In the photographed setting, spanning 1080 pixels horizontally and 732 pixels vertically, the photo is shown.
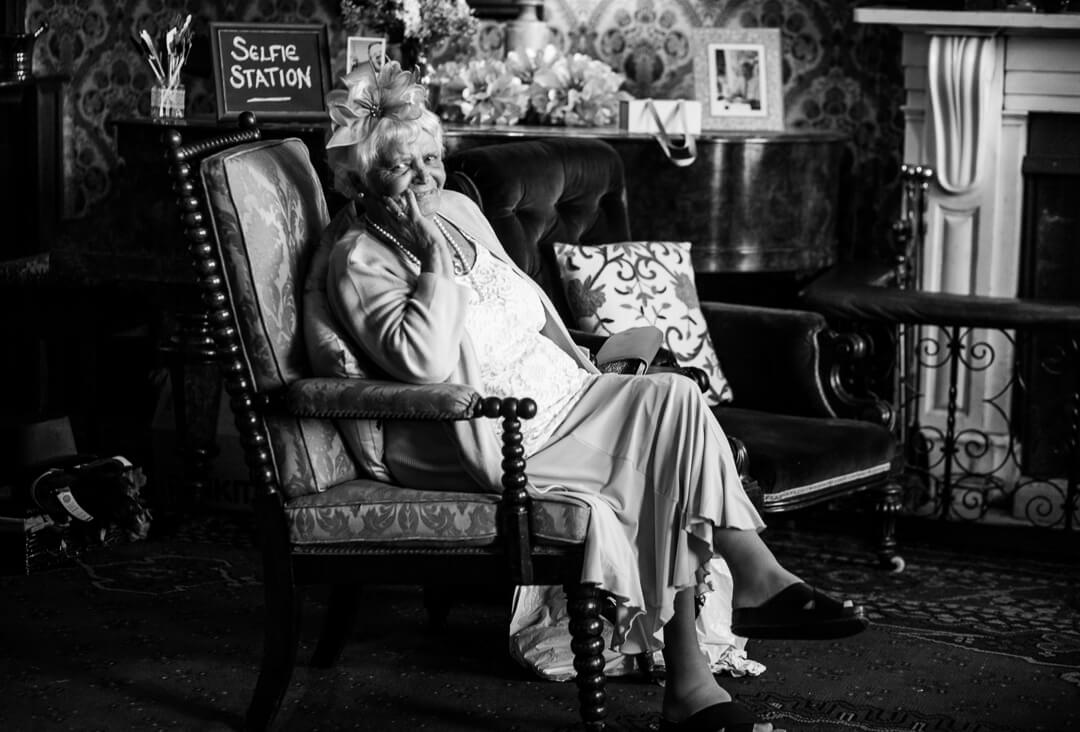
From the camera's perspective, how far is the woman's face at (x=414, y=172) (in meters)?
2.66

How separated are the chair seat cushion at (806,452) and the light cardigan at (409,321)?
3.03ft

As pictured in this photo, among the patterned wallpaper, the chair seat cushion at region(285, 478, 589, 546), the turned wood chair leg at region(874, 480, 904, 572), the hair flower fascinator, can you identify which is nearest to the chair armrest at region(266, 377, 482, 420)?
the chair seat cushion at region(285, 478, 589, 546)

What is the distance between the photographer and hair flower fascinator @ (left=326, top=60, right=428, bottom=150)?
2646 millimetres

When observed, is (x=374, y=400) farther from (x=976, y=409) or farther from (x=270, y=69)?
(x=976, y=409)

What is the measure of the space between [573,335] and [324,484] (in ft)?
2.71

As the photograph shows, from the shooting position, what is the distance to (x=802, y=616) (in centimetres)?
261

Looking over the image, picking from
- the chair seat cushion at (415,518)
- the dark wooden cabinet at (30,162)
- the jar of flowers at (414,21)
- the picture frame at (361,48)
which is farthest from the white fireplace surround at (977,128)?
the dark wooden cabinet at (30,162)

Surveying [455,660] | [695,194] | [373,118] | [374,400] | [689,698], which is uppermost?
[373,118]

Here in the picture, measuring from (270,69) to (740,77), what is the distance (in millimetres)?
1454

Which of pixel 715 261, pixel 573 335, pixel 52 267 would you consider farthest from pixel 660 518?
pixel 52 267

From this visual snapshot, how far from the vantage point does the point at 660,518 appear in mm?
2617

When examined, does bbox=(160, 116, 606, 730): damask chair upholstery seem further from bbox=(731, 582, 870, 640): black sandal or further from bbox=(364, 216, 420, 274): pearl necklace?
bbox=(731, 582, 870, 640): black sandal

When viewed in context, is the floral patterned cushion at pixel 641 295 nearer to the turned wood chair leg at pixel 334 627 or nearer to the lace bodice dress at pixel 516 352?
the lace bodice dress at pixel 516 352

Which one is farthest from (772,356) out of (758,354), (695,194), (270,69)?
(270,69)
